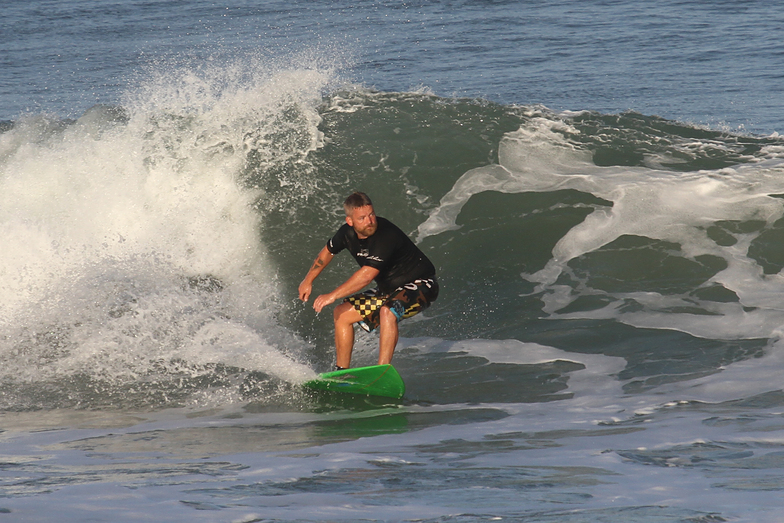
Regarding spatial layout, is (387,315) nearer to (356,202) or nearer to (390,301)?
(390,301)

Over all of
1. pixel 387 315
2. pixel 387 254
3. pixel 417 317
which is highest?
pixel 387 254

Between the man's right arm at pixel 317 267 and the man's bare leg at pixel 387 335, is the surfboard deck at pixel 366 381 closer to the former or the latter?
the man's bare leg at pixel 387 335

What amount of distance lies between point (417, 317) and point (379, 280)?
1823 mm

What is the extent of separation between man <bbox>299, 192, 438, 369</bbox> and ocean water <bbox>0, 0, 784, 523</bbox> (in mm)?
513

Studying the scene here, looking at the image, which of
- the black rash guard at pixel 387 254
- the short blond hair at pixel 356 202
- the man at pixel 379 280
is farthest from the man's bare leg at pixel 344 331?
the short blond hair at pixel 356 202

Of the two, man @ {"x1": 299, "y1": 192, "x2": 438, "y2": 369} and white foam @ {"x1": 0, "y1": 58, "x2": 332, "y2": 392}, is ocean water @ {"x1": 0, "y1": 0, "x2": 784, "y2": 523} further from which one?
man @ {"x1": 299, "y1": 192, "x2": 438, "y2": 369}

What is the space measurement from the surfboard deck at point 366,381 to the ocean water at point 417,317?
111mm

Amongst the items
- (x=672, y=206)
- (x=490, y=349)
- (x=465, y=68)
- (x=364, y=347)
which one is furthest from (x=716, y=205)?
(x=465, y=68)

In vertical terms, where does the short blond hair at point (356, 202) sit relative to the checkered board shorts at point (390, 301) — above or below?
above

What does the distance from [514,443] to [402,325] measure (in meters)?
3.30

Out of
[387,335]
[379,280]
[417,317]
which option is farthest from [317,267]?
[417,317]

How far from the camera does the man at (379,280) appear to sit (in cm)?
553

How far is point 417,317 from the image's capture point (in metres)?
7.51

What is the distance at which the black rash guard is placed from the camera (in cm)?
560
